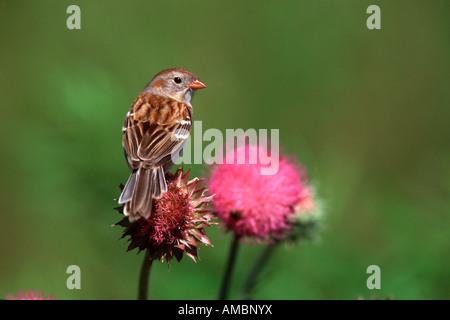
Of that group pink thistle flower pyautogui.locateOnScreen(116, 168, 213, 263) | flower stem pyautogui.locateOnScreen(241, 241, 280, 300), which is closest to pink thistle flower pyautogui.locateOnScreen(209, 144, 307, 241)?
flower stem pyautogui.locateOnScreen(241, 241, 280, 300)

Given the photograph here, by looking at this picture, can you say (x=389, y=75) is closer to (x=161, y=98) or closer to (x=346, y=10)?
(x=346, y=10)

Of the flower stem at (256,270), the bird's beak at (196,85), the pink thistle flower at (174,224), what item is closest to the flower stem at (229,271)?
the flower stem at (256,270)

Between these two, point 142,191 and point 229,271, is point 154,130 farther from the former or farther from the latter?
point 229,271

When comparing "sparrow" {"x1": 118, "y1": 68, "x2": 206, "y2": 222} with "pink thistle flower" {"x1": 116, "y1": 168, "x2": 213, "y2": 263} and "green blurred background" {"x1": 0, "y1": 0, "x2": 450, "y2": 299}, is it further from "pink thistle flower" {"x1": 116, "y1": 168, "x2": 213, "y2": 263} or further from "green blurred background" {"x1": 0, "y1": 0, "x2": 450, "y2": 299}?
"green blurred background" {"x1": 0, "y1": 0, "x2": 450, "y2": 299}

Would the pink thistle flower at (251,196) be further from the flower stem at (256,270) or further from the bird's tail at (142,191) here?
the bird's tail at (142,191)

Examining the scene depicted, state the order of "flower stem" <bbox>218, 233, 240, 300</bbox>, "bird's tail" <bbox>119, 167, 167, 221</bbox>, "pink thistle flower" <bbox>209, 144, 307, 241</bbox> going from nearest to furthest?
1. "bird's tail" <bbox>119, 167, 167, 221</bbox>
2. "flower stem" <bbox>218, 233, 240, 300</bbox>
3. "pink thistle flower" <bbox>209, 144, 307, 241</bbox>

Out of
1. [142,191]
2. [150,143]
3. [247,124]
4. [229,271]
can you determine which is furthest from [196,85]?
[247,124]
